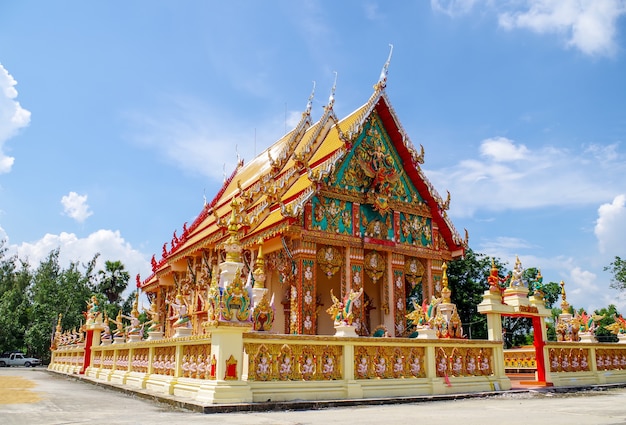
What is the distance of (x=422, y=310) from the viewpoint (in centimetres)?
1106

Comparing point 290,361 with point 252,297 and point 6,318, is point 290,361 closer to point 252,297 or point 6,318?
point 252,297

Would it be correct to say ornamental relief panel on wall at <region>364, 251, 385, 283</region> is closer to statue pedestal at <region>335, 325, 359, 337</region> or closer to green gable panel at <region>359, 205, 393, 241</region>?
green gable panel at <region>359, 205, 393, 241</region>

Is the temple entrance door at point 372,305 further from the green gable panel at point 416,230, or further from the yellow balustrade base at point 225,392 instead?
the yellow balustrade base at point 225,392

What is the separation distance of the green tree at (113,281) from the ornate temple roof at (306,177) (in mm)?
24123

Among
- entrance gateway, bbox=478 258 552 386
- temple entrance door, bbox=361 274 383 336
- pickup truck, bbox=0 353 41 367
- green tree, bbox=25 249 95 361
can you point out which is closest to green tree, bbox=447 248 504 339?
temple entrance door, bbox=361 274 383 336

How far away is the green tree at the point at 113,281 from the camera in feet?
137

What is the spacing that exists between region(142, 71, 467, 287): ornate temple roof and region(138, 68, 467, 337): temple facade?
0.03 m

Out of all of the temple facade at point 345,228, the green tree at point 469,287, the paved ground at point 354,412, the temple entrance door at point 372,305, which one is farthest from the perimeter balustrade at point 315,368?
the green tree at point 469,287

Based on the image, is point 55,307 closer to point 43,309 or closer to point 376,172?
point 43,309

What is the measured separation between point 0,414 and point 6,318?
33.2m

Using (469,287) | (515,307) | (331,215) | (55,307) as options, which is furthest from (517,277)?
(55,307)

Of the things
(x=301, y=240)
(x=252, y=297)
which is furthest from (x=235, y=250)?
(x=301, y=240)

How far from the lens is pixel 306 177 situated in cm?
1491

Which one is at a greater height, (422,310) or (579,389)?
(422,310)
